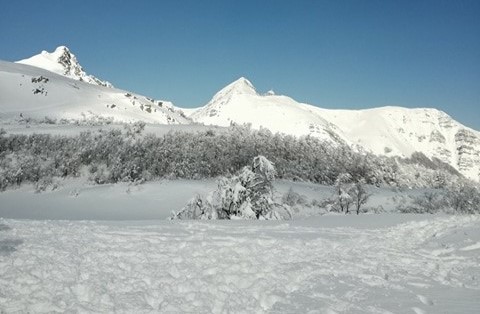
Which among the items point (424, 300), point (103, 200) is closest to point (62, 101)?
point (103, 200)

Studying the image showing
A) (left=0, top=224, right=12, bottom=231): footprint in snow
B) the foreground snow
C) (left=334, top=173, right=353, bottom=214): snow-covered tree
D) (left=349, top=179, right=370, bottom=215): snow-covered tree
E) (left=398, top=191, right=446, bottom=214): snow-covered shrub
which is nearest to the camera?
the foreground snow

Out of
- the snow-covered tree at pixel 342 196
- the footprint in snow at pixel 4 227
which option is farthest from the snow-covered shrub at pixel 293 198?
the footprint in snow at pixel 4 227

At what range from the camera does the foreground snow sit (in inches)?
258

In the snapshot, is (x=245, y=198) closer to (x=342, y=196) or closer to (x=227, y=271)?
(x=227, y=271)

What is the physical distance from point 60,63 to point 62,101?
317 ft

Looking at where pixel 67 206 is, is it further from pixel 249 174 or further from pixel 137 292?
pixel 137 292

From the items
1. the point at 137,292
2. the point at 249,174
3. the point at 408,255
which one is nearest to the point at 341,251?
the point at 408,255

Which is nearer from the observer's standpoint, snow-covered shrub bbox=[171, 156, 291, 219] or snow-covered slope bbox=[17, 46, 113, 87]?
snow-covered shrub bbox=[171, 156, 291, 219]

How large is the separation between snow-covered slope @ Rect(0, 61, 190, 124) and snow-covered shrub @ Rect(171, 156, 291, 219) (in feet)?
142

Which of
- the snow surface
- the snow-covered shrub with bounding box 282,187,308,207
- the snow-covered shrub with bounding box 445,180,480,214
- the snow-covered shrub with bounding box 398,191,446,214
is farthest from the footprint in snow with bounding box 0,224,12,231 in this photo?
the snow-covered shrub with bounding box 445,180,480,214

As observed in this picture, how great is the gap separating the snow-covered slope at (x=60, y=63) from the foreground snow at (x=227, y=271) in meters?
139

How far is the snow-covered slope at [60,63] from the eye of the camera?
14600 centimetres

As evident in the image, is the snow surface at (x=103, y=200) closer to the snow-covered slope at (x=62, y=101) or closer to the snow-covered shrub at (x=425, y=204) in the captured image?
the snow-covered shrub at (x=425, y=204)

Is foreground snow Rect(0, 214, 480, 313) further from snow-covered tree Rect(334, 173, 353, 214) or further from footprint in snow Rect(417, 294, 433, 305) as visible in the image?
snow-covered tree Rect(334, 173, 353, 214)
